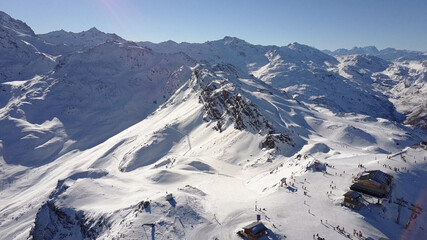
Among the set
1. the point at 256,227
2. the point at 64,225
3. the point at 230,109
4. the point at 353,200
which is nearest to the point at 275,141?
the point at 230,109

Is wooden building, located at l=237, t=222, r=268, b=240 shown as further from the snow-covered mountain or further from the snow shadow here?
the snow shadow

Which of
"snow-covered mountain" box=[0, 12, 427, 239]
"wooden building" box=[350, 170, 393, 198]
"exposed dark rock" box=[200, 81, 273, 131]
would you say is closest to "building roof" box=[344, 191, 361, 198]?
"snow-covered mountain" box=[0, 12, 427, 239]

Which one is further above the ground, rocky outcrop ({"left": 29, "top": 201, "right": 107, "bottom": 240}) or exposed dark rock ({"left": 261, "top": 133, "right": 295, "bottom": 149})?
exposed dark rock ({"left": 261, "top": 133, "right": 295, "bottom": 149})

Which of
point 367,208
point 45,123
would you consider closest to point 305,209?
point 367,208

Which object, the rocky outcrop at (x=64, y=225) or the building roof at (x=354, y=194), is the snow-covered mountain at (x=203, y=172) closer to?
the rocky outcrop at (x=64, y=225)

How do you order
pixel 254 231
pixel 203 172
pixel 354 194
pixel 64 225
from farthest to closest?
pixel 203 172 < pixel 64 225 < pixel 354 194 < pixel 254 231

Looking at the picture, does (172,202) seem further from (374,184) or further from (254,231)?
(374,184)

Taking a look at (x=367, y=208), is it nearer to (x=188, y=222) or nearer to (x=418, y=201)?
(x=418, y=201)

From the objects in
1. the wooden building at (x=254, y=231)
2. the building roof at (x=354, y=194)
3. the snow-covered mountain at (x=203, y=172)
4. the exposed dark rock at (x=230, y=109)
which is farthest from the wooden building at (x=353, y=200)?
the exposed dark rock at (x=230, y=109)
